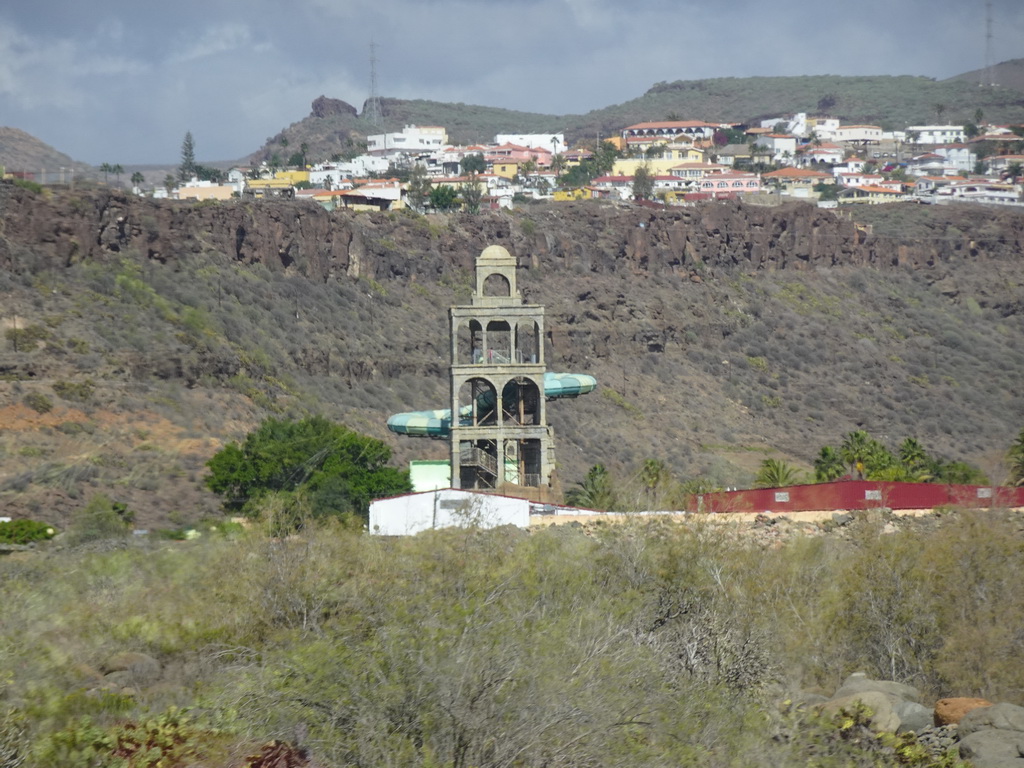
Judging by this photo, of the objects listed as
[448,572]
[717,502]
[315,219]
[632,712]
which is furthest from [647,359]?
[632,712]

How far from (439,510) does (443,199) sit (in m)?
83.7

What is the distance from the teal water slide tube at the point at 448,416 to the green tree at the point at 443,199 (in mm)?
69446

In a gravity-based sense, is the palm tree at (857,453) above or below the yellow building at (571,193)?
below

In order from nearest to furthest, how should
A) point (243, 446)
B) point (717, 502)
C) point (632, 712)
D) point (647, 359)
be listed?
point (632, 712) < point (717, 502) < point (243, 446) < point (647, 359)

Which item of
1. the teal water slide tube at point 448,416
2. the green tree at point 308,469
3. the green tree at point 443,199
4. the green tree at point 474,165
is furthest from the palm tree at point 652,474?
the green tree at point 474,165

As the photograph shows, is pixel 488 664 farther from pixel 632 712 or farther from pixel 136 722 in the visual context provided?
pixel 136 722

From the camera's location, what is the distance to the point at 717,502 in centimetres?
3641

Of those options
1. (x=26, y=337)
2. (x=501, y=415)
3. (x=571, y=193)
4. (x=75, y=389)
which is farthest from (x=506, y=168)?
(x=501, y=415)

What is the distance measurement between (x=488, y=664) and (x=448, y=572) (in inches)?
288

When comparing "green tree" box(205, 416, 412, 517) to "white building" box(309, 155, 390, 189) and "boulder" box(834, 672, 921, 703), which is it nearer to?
"boulder" box(834, 672, 921, 703)

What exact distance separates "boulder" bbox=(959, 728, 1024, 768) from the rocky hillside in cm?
2867

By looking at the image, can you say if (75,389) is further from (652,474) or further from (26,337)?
(652,474)

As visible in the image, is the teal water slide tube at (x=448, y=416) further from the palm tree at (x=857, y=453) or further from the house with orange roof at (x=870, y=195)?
the house with orange roof at (x=870, y=195)

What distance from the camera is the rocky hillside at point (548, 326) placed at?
5653 centimetres
